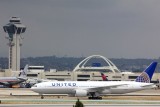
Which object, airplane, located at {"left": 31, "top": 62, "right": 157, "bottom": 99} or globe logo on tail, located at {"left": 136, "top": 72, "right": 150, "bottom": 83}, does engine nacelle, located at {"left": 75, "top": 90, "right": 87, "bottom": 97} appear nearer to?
airplane, located at {"left": 31, "top": 62, "right": 157, "bottom": 99}

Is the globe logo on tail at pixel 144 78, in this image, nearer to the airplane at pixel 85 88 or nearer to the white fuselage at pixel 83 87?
the airplane at pixel 85 88

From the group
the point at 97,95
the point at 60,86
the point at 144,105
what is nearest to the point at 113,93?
the point at 97,95

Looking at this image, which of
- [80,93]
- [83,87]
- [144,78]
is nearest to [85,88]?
[83,87]

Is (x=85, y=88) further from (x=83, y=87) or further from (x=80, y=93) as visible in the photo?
(x=80, y=93)

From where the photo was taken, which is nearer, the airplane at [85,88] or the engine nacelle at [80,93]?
the engine nacelle at [80,93]

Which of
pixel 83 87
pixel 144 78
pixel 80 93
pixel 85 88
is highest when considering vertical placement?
pixel 144 78

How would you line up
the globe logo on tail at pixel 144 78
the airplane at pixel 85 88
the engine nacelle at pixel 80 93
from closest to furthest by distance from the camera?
the engine nacelle at pixel 80 93 → the airplane at pixel 85 88 → the globe logo on tail at pixel 144 78

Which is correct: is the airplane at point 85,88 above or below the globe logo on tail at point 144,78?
below

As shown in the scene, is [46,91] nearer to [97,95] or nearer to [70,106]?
[97,95]

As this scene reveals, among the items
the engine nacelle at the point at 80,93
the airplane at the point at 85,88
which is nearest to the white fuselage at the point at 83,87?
the airplane at the point at 85,88

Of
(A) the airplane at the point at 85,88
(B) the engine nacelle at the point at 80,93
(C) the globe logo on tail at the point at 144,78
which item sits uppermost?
(C) the globe logo on tail at the point at 144,78

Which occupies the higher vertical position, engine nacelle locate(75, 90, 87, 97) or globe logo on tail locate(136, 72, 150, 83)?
globe logo on tail locate(136, 72, 150, 83)

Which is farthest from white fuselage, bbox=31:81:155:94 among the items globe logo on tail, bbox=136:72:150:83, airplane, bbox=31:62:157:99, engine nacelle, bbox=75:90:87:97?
globe logo on tail, bbox=136:72:150:83

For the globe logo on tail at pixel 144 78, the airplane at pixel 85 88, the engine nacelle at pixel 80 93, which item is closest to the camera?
the engine nacelle at pixel 80 93
